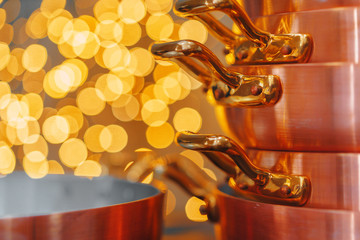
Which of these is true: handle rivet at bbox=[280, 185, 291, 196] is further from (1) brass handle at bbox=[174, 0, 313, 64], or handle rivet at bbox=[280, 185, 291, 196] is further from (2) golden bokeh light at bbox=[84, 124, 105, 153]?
(2) golden bokeh light at bbox=[84, 124, 105, 153]

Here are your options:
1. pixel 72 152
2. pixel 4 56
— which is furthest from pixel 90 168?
pixel 4 56

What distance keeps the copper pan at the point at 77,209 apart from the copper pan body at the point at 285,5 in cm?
19

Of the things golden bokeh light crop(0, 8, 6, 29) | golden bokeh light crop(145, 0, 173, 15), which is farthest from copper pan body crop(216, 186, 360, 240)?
golden bokeh light crop(0, 8, 6, 29)

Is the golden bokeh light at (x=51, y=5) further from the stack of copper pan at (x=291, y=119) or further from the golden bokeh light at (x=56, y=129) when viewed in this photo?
the stack of copper pan at (x=291, y=119)

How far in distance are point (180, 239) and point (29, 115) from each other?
0.94 m

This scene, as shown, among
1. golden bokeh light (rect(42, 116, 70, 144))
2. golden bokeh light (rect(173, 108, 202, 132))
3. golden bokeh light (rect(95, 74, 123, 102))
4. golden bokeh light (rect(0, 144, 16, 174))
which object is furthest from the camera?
golden bokeh light (rect(0, 144, 16, 174))

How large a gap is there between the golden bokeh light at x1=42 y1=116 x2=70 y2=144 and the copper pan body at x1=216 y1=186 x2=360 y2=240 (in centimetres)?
99

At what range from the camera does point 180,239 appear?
20.5 inches

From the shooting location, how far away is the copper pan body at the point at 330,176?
32 centimetres

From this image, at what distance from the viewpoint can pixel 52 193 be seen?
0.51 metres

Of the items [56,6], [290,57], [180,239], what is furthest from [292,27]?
[56,6]

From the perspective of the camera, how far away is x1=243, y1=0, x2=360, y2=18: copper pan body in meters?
0.35

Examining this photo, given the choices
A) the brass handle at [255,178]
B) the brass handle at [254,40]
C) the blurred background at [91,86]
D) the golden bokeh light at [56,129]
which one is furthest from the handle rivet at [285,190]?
the golden bokeh light at [56,129]

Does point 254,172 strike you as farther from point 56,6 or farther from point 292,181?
point 56,6
